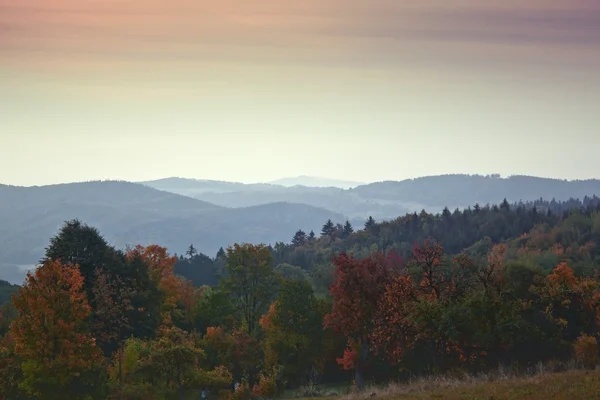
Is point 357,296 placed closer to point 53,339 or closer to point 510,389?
point 53,339

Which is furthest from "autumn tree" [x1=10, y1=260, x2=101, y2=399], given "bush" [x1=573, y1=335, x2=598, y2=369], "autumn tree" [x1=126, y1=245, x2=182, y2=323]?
"bush" [x1=573, y1=335, x2=598, y2=369]

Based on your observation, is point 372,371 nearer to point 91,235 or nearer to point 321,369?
point 321,369

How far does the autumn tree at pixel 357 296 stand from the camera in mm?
56125

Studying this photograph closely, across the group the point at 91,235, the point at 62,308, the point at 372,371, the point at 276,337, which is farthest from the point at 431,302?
the point at 91,235

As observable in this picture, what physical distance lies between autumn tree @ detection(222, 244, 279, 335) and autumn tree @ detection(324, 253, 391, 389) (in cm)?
2050

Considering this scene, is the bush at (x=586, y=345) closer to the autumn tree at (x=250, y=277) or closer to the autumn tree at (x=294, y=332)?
the autumn tree at (x=294, y=332)

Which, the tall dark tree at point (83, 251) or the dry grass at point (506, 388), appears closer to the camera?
the dry grass at point (506, 388)

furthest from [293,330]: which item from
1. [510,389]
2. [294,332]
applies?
[510,389]

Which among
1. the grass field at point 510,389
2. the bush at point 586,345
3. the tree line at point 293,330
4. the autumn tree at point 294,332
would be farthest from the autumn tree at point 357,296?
the grass field at point 510,389

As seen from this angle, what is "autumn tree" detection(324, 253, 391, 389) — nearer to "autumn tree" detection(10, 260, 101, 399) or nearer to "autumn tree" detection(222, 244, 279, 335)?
"autumn tree" detection(10, 260, 101, 399)

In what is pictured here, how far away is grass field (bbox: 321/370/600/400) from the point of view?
2950cm

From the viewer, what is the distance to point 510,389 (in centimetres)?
3128

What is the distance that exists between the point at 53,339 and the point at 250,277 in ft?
96.7

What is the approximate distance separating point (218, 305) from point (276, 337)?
46.0ft
